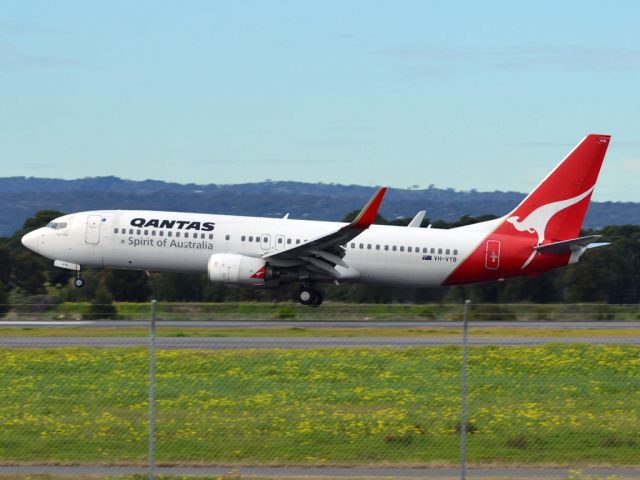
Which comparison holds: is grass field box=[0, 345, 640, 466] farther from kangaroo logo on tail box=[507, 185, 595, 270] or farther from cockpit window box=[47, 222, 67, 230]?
cockpit window box=[47, 222, 67, 230]

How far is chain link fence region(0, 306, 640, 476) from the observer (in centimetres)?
1395

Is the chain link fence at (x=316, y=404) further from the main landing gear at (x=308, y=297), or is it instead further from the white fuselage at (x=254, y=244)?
the main landing gear at (x=308, y=297)

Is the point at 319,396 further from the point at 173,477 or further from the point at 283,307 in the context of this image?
the point at 283,307

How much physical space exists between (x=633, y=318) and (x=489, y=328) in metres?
6.91

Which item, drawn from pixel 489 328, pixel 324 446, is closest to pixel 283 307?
pixel 489 328

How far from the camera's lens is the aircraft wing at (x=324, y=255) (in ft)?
110

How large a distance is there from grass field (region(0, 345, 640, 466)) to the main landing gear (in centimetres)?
1481

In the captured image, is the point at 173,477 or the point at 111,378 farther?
the point at 111,378

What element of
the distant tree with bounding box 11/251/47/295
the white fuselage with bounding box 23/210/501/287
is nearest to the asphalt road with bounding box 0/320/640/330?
the white fuselage with bounding box 23/210/501/287

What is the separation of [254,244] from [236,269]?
1.58 m

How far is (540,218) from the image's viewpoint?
35.7 meters

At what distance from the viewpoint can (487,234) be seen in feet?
117

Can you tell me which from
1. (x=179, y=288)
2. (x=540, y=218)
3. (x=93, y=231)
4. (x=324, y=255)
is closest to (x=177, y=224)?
(x=93, y=231)

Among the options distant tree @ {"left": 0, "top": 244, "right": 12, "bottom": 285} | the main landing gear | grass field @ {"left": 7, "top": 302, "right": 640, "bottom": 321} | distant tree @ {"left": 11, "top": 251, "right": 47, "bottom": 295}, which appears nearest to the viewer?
grass field @ {"left": 7, "top": 302, "right": 640, "bottom": 321}
